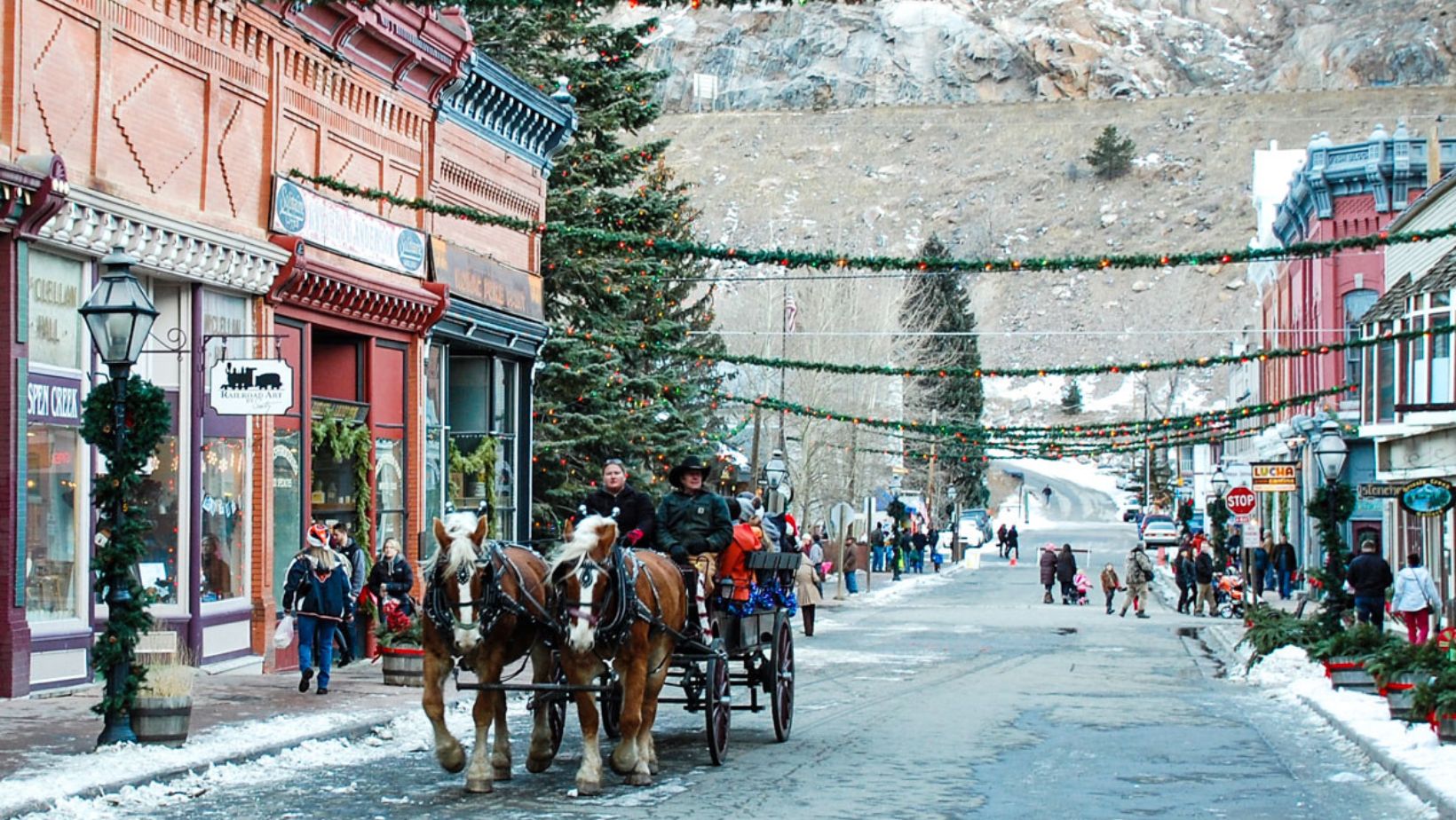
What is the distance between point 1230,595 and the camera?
43.6m

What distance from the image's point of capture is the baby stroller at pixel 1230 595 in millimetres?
42000

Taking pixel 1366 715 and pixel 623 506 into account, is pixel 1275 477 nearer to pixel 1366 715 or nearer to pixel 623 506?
pixel 1366 715

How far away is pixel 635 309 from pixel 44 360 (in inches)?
973

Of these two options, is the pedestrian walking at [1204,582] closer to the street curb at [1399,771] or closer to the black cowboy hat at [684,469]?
the street curb at [1399,771]

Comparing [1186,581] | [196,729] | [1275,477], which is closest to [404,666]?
[196,729]

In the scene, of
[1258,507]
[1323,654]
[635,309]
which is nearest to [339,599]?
[1323,654]

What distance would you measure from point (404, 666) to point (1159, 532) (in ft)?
209

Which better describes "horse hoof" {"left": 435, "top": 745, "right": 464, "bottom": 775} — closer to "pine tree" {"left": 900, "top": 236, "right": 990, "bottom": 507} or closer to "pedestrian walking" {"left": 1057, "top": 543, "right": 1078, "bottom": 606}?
"pedestrian walking" {"left": 1057, "top": 543, "right": 1078, "bottom": 606}

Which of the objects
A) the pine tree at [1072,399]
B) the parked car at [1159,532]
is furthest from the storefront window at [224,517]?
the pine tree at [1072,399]

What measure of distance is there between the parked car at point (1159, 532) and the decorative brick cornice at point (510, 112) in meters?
51.0

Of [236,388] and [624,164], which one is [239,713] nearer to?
[236,388]

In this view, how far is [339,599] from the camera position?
19359 mm

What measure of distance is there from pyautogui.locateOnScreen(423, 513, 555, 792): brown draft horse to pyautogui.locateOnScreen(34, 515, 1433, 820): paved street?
17.8 inches

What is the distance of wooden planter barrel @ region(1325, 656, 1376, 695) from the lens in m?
20.5
